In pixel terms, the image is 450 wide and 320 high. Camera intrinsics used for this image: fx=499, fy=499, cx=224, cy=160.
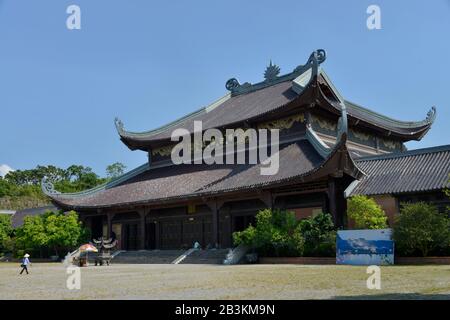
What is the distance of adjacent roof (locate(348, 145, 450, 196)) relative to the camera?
22.0 metres

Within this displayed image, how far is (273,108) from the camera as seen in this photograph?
30188 millimetres

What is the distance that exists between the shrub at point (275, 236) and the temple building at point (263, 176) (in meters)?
1.78

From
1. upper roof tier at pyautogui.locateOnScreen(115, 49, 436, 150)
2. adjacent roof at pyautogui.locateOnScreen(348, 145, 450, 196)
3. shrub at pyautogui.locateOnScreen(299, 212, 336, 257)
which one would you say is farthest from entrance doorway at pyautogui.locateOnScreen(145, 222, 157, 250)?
adjacent roof at pyautogui.locateOnScreen(348, 145, 450, 196)

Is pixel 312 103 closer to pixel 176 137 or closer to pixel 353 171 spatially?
pixel 353 171

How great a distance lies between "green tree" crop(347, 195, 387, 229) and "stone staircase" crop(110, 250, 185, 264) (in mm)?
10244

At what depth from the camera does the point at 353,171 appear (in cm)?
2425

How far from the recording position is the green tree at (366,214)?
21.6m

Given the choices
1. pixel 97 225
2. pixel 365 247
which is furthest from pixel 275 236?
pixel 97 225

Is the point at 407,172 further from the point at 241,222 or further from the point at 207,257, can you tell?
the point at 207,257

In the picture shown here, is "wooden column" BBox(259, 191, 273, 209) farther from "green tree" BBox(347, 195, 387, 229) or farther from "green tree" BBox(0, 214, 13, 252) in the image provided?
"green tree" BBox(0, 214, 13, 252)

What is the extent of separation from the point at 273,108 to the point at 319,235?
10742 mm

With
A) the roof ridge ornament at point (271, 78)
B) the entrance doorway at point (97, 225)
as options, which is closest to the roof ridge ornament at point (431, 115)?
the roof ridge ornament at point (271, 78)
